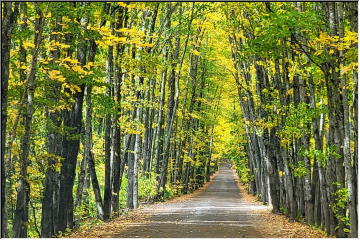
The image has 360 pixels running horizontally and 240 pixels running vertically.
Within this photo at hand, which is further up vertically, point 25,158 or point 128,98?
point 128,98

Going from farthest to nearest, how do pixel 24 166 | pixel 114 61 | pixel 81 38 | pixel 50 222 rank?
pixel 114 61, pixel 50 222, pixel 81 38, pixel 24 166

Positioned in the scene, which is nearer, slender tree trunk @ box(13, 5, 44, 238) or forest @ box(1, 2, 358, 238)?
forest @ box(1, 2, 358, 238)

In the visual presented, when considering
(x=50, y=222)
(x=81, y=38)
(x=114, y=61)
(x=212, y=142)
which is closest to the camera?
(x=81, y=38)

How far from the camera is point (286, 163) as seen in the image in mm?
19484

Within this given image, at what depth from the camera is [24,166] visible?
1209 cm

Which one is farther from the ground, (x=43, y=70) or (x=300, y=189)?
(x=43, y=70)

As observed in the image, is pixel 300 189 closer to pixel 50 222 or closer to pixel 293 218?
pixel 293 218

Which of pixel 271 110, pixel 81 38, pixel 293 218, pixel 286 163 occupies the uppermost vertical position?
pixel 81 38

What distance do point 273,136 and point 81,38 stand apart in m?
11.3

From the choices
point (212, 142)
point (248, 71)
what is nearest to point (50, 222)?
point (248, 71)

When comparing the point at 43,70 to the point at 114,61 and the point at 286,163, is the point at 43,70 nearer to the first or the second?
the point at 114,61

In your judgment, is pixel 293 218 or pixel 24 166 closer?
pixel 24 166

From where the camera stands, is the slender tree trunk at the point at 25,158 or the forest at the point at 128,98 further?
the slender tree trunk at the point at 25,158

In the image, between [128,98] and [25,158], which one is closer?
[25,158]
